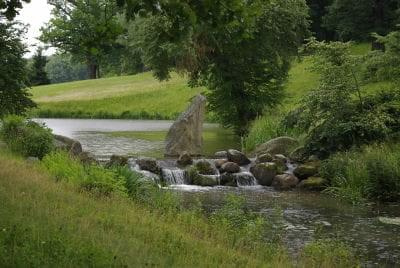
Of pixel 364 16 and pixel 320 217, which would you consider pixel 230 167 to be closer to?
pixel 320 217

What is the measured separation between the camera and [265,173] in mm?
18797

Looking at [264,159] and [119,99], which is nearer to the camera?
[264,159]

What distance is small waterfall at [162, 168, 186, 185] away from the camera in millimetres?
18875

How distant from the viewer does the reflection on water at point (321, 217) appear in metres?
10.9

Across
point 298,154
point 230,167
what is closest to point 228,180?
point 230,167

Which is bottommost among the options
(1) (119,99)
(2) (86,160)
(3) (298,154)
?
(3) (298,154)

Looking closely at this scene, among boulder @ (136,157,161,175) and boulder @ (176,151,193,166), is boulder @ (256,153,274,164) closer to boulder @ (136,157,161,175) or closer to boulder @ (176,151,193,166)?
boulder @ (176,151,193,166)

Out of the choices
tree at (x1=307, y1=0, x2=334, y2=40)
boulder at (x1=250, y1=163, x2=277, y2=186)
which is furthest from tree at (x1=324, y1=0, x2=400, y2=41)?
boulder at (x1=250, y1=163, x2=277, y2=186)

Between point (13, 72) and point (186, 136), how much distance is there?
342 inches

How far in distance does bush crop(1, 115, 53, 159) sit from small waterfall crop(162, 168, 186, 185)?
161 inches

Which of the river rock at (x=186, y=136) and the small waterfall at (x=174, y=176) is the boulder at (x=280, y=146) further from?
the small waterfall at (x=174, y=176)

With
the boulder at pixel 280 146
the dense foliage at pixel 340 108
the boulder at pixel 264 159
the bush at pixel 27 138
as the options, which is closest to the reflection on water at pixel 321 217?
the boulder at pixel 264 159

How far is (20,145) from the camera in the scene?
1641 centimetres

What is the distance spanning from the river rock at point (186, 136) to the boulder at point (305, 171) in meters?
6.73
